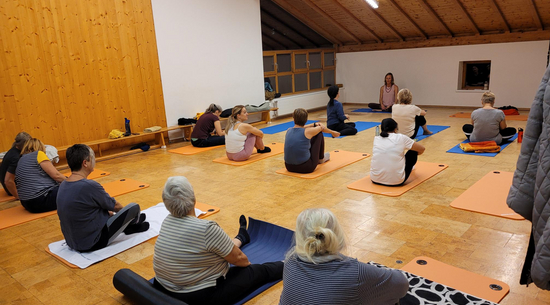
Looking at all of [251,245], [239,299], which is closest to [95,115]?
[251,245]

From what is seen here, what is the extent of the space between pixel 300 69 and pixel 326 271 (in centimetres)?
929

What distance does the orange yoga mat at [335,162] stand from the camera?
495 cm

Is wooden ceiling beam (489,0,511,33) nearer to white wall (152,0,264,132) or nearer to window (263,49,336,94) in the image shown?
window (263,49,336,94)

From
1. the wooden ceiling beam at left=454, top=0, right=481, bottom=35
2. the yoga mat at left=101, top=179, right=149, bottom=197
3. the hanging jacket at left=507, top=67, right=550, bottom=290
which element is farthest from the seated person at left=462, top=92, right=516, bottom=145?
the yoga mat at left=101, top=179, right=149, bottom=197

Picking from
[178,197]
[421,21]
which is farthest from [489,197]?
[421,21]

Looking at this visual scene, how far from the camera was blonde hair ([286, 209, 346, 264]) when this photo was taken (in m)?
1.50

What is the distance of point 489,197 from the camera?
3.83 metres

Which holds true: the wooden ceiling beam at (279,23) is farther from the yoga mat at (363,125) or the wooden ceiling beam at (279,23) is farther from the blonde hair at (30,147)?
the blonde hair at (30,147)

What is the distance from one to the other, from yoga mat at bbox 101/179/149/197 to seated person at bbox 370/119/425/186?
2.75m

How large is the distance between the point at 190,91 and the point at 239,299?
572 cm

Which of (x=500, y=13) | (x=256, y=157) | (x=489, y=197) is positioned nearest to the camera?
(x=489, y=197)

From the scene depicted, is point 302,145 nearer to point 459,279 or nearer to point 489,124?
point 459,279

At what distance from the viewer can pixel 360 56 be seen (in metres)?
11.0

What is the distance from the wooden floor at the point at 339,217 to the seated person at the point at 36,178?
20cm
